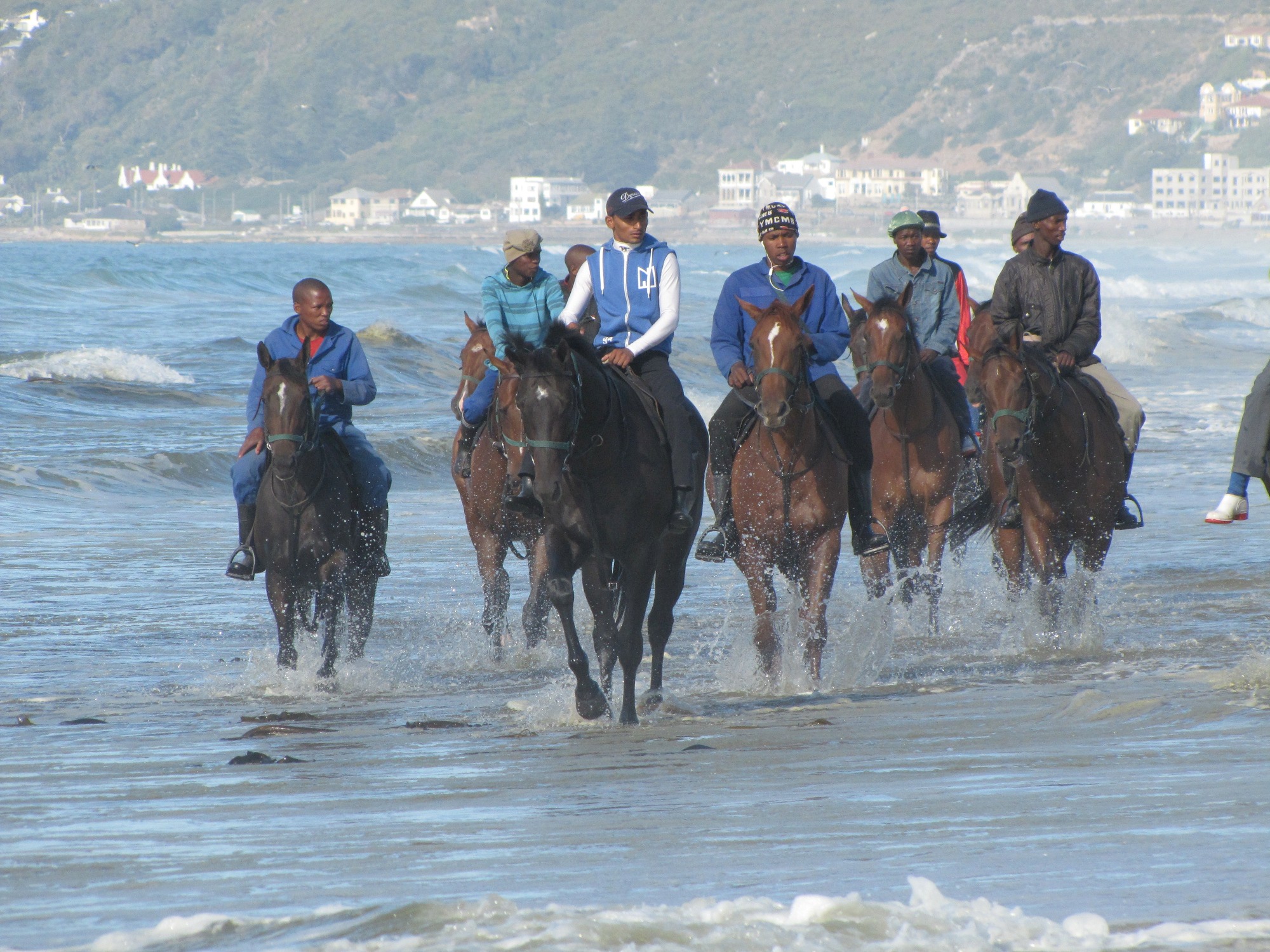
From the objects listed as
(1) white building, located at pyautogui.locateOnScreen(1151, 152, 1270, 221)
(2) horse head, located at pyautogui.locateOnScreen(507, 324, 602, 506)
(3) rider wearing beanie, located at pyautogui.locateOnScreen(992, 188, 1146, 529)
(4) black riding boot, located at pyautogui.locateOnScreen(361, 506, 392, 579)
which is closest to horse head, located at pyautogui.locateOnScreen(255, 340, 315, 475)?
(4) black riding boot, located at pyautogui.locateOnScreen(361, 506, 392, 579)

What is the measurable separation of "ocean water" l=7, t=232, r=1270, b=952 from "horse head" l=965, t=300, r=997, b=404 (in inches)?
55.4

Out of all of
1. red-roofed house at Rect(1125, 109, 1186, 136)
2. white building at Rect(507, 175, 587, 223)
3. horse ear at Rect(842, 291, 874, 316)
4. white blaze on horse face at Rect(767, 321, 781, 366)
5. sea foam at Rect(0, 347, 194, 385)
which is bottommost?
sea foam at Rect(0, 347, 194, 385)

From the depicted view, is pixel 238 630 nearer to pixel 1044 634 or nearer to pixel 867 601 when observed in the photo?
pixel 867 601

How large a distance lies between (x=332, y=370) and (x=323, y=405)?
20 cm

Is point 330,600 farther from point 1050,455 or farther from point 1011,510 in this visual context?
point 1050,455

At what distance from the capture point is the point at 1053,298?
1010 centimetres

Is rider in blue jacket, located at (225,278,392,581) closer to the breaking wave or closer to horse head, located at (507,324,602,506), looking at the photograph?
horse head, located at (507,324,602,506)

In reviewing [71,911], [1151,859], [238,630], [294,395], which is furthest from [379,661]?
[1151,859]

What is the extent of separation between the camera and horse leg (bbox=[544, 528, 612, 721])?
24.7ft

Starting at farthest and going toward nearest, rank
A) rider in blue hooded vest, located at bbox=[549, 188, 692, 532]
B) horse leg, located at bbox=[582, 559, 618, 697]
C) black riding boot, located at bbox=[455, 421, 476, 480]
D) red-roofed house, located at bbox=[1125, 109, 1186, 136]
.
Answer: red-roofed house, located at bbox=[1125, 109, 1186, 136]
black riding boot, located at bbox=[455, 421, 476, 480]
rider in blue hooded vest, located at bbox=[549, 188, 692, 532]
horse leg, located at bbox=[582, 559, 618, 697]

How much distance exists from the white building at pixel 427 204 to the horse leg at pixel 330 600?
167 m

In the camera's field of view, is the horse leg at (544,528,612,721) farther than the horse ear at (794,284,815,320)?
No

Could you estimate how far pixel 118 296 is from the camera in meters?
57.3

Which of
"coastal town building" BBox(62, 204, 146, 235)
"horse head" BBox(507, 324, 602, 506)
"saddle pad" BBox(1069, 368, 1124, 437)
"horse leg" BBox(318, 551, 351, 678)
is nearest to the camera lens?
"horse head" BBox(507, 324, 602, 506)
